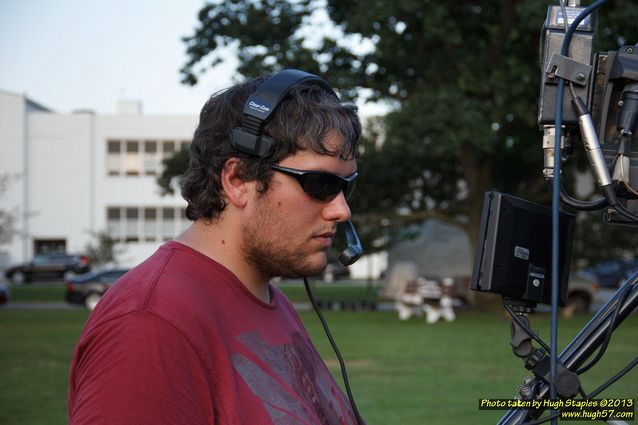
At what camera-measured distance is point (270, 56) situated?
19.7 meters

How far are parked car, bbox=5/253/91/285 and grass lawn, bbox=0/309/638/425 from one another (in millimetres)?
25695

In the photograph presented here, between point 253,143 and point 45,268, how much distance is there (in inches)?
1862

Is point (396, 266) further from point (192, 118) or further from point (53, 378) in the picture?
point (192, 118)

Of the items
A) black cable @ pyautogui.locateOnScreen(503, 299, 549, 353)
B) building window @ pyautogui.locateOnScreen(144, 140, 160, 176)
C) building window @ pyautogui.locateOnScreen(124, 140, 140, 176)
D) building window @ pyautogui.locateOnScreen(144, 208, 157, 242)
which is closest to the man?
black cable @ pyautogui.locateOnScreen(503, 299, 549, 353)

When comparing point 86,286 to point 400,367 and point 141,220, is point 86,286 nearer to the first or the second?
point 400,367

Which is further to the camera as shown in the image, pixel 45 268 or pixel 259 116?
pixel 45 268

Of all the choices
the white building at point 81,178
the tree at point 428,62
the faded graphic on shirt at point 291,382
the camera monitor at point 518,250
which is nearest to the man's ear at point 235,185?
the faded graphic on shirt at point 291,382

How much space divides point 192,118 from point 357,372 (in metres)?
44.5

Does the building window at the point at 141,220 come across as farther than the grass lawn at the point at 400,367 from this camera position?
Yes

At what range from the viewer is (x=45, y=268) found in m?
46.5

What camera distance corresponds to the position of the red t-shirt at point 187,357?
1.53 m

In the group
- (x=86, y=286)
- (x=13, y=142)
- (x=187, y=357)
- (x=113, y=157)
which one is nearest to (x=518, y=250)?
(x=187, y=357)

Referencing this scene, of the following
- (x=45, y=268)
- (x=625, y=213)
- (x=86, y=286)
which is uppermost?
(x=625, y=213)

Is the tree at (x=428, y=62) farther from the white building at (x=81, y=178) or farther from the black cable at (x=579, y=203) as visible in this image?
the white building at (x=81, y=178)
